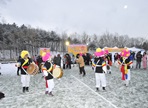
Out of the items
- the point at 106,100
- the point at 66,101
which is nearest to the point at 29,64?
the point at 66,101

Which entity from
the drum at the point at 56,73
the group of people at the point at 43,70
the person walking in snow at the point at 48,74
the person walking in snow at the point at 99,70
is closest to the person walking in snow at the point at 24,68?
the group of people at the point at 43,70

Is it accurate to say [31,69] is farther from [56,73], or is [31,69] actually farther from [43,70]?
[56,73]

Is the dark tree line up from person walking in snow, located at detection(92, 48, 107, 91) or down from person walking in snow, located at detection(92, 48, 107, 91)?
up

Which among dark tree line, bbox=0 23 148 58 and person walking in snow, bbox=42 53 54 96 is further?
dark tree line, bbox=0 23 148 58

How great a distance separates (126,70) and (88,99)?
3.60 metres

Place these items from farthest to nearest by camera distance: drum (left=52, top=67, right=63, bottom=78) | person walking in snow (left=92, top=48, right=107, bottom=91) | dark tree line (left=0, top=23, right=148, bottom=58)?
dark tree line (left=0, top=23, right=148, bottom=58) < person walking in snow (left=92, top=48, right=107, bottom=91) < drum (left=52, top=67, right=63, bottom=78)

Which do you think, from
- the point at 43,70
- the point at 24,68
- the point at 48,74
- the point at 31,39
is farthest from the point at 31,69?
→ the point at 31,39

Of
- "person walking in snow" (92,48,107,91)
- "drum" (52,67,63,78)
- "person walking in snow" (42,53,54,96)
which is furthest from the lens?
"person walking in snow" (92,48,107,91)

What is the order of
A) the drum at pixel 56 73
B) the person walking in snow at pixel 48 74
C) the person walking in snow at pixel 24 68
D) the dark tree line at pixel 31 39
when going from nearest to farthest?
the person walking in snow at pixel 48 74 < the drum at pixel 56 73 < the person walking in snow at pixel 24 68 < the dark tree line at pixel 31 39

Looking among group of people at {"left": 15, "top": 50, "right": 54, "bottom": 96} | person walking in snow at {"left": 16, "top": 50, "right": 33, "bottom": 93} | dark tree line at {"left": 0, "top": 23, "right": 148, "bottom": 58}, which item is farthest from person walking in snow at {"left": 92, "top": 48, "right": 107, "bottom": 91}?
dark tree line at {"left": 0, "top": 23, "right": 148, "bottom": 58}

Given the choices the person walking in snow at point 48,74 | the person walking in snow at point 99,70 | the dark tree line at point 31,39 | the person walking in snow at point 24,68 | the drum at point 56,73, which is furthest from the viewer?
the dark tree line at point 31,39

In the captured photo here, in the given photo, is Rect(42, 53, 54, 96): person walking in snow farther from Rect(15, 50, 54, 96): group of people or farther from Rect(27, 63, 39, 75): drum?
Rect(27, 63, 39, 75): drum

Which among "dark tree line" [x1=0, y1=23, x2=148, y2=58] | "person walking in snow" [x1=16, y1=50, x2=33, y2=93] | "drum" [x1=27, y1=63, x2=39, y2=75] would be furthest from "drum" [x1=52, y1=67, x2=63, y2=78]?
"dark tree line" [x1=0, y1=23, x2=148, y2=58]

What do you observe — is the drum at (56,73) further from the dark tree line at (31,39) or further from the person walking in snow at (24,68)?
the dark tree line at (31,39)
